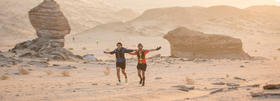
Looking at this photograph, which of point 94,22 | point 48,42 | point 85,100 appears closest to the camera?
point 85,100

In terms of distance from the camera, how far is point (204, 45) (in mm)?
24031

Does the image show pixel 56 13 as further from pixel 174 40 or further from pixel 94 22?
pixel 94 22

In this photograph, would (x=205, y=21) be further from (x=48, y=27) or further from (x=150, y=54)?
(x=48, y=27)

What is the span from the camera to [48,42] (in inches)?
944

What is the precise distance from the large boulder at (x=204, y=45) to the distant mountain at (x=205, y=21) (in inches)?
1515

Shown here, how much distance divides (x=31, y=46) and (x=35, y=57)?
376 cm

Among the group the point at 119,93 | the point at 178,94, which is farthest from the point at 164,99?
the point at 119,93

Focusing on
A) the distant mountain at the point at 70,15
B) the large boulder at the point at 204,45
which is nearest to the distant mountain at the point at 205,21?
the distant mountain at the point at 70,15

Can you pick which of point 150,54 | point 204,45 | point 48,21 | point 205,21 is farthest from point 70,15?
point 204,45

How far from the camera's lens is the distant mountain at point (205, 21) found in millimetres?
65875

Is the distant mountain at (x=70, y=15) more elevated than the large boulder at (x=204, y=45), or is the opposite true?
the distant mountain at (x=70, y=15)

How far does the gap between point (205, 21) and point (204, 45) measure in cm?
4819

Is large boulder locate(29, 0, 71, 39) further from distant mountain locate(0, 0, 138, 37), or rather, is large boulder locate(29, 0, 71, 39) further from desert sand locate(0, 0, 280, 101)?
distant mountain locate(0, 0, 138, 37)

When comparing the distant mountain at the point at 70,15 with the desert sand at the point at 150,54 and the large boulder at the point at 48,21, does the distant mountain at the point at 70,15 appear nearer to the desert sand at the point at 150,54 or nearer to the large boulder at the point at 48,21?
the desert sand at the point at 150,54
